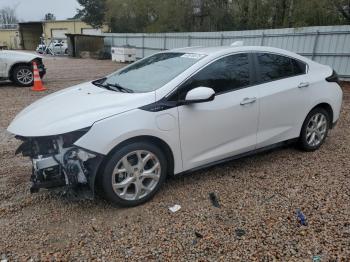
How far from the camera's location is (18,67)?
34.7ft

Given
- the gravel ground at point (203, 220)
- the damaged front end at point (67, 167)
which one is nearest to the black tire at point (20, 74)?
the gravel ground at point (203, 220)

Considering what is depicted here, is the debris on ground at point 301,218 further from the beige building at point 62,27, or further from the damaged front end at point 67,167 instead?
the beige building at point 62,27

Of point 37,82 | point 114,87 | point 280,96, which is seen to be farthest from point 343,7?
point 114,87

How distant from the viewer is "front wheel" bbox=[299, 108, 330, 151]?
4539 millimetres

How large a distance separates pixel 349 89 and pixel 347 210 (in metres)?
8.10

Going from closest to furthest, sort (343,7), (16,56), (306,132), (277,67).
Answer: (277,67) < (306,132) < (16,56) < (343,7)

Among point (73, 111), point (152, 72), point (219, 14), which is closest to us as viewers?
point (73, 111)

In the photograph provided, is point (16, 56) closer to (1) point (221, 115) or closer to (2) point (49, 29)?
(1) point (221, 115)

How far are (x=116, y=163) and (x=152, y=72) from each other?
1.29 metres

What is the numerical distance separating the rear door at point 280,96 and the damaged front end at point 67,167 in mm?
2110

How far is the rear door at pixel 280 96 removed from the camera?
398cm

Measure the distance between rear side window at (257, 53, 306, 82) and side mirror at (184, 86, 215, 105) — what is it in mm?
981

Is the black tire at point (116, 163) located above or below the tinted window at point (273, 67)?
below

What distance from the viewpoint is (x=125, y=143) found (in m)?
3.08
